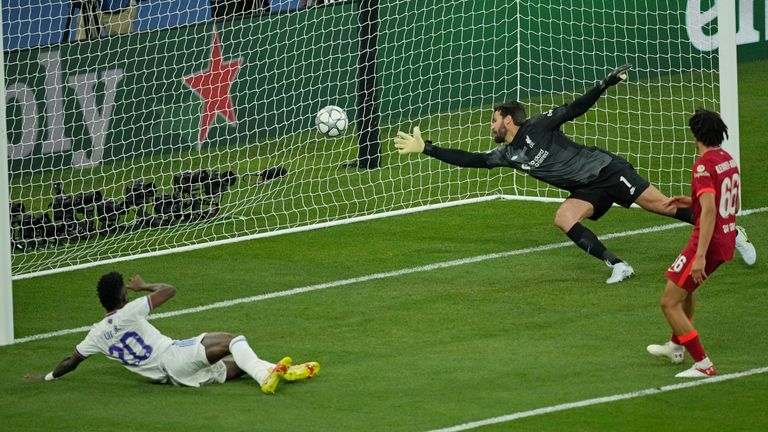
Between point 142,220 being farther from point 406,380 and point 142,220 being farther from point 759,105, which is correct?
point 759,105

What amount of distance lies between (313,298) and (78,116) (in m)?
6.71

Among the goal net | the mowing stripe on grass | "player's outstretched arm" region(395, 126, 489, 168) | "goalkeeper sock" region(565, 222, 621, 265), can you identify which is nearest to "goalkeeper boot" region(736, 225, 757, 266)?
"goalkeeper sock" region(565, 222, 621, 265)

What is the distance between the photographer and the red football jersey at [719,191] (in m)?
9.91

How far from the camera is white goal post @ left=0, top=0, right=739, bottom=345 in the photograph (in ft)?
54.7

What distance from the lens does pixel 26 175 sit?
18375mm

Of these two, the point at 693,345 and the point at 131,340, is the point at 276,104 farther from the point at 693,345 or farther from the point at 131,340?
the point at 693,345

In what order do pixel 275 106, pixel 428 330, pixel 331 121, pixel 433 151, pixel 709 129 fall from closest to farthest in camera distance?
pixel 709 129 < pixel 428 330 < pixel 433 151 < pixel 331 121 < pixel 275 106

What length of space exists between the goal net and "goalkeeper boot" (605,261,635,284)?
3.81 metres

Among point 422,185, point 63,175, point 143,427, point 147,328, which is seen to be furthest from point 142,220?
point 143,427

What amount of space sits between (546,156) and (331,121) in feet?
13.2

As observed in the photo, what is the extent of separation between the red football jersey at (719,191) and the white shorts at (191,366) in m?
3.21

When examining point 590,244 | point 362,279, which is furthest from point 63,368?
point 590,244

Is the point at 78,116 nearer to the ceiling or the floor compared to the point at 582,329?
nearer to the ceiling

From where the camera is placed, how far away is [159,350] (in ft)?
34.4
